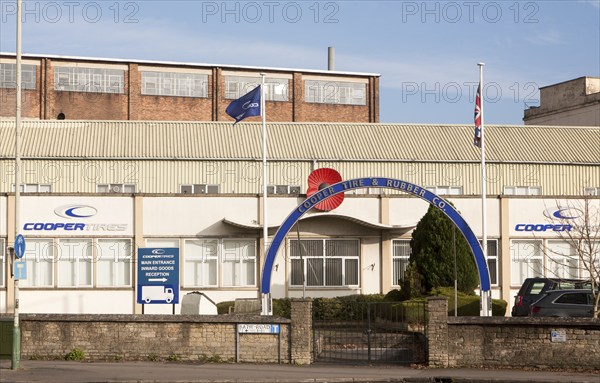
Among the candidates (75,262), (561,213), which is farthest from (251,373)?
(561,213)

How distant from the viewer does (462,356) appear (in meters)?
24.2

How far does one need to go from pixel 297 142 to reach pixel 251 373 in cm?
2530

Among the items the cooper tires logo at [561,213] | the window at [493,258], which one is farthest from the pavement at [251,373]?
the cooper tires logo at [561,213]

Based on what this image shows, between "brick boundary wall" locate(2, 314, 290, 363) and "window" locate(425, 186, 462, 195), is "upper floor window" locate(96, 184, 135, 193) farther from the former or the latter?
"brick boundary wall" locate(2, 314, 290, 363)

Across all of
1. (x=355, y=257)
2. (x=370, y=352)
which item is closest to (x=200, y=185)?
(x=355, y=257)

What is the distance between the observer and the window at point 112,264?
126 ft

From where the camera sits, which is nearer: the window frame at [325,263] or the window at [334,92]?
the window frame at [325,263]

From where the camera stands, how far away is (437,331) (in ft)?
79.2

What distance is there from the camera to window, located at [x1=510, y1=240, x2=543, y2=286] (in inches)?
1592

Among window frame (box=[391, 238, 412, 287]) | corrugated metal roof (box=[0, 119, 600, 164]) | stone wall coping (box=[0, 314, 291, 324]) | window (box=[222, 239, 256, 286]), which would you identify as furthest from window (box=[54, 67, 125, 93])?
stone wall coping (box=[0, 314, 291, 324])

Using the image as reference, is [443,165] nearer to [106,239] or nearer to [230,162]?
[230,162]

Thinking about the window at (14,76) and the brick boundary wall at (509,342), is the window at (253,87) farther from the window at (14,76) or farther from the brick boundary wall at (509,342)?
the brick boundary wall at (509,342)

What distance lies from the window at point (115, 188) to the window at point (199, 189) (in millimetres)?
2141

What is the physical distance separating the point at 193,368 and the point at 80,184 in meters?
21.7
